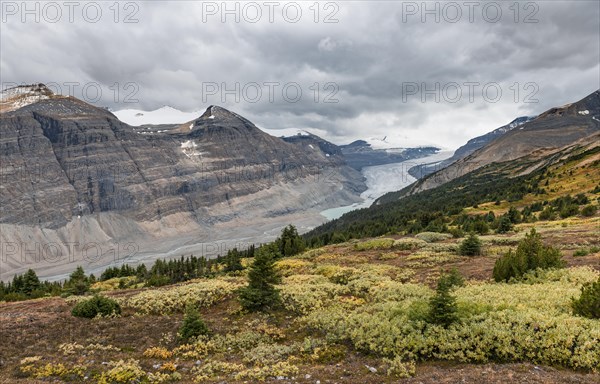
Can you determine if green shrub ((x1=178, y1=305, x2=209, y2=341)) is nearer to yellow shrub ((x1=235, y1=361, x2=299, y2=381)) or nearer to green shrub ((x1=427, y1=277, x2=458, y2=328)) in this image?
yellow shrub ((x1=235, y1=361, x2=299, y2=381))

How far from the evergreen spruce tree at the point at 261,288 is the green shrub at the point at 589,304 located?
15.1 meters

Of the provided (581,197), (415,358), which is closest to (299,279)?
(415,358)

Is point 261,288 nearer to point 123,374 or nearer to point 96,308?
point 123,374

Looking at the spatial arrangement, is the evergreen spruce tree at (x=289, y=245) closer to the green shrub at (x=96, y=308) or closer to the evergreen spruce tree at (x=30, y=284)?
the evergreen spruce tree at (x=30, y=284)

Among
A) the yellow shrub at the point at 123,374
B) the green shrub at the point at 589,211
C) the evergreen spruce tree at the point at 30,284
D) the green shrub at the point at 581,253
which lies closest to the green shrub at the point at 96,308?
the yellow shrub at the point at 123,374

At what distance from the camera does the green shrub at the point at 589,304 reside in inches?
599

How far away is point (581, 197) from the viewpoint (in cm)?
8344

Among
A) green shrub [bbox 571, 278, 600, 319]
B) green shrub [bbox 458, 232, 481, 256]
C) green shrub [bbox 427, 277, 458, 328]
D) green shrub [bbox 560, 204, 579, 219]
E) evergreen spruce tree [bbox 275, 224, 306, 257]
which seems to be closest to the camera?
green shrub [bbox 571, 278, 600, 319]

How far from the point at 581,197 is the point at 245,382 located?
9294 cm

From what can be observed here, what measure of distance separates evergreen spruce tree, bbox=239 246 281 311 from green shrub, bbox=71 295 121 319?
Answer: 805 cm

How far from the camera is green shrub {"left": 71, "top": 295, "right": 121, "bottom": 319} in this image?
24.1 meters

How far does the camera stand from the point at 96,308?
24.3 m

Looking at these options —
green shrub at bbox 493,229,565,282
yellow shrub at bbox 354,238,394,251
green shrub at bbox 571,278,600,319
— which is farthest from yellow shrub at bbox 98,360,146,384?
yellow shrub at bbox 354,238,394,251

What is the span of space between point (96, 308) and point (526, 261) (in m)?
27.2
